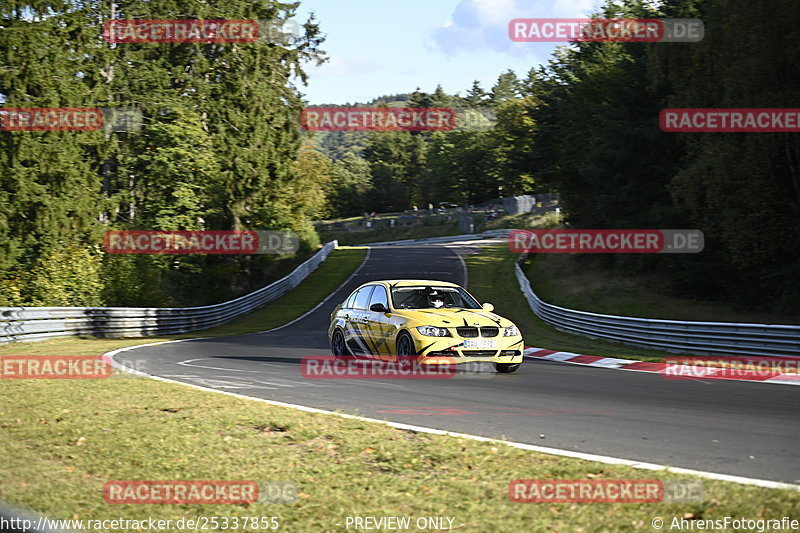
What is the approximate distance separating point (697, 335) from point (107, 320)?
17.4 meters

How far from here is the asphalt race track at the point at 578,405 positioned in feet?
22.1

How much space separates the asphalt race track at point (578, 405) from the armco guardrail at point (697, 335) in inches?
162

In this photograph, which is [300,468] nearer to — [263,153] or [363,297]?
[363,297]

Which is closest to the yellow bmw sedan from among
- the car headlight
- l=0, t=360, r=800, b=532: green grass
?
the car headlight

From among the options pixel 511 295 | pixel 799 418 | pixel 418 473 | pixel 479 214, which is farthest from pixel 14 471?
pixel 479 214

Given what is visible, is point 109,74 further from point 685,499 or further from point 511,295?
point 685,499

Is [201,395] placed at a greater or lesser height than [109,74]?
lesser

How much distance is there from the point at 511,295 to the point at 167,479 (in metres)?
32.7

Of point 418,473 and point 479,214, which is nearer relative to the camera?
point 418,473

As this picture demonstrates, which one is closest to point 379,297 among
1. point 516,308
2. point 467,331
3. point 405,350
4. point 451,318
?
point 405,350

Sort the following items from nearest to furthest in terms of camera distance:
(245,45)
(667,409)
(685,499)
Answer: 1. (685,499)
2. (667,409)
3. (245,45)

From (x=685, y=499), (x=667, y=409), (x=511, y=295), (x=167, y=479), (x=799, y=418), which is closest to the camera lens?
(x=685, y=499)

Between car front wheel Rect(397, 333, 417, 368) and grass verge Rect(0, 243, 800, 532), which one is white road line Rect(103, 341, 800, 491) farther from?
car front wheel Rect(397, 333, 417, 368)

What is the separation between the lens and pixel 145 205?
3791 centimetres
